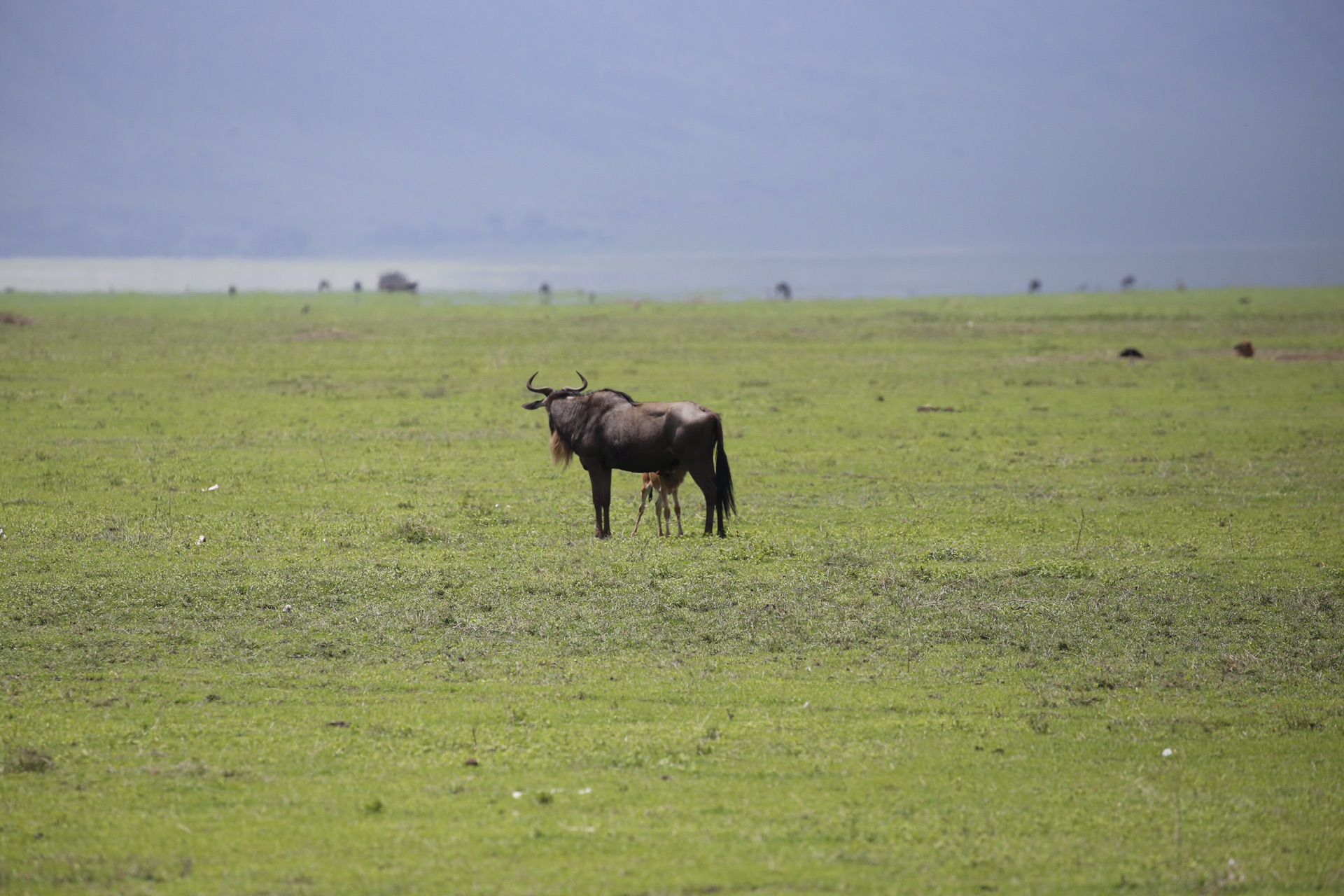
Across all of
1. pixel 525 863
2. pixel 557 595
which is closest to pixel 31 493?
pixel 557 595

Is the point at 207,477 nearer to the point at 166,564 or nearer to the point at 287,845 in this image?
the point at 166,564

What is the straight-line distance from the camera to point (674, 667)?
11023 millimetres

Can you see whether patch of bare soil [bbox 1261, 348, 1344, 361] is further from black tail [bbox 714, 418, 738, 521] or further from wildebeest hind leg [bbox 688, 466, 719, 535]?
wildebeest hind leg [bbox 688, 466, 719, 535]

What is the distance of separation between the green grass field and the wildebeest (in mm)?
645

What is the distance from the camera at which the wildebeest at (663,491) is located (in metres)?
16.7

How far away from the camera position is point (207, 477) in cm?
2098

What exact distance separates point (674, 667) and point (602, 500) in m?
5.97

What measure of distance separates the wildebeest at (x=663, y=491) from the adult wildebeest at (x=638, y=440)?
145 millimetres

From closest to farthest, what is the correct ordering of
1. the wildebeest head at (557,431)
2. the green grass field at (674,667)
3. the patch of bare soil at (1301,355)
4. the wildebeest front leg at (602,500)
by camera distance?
the green grass field at (674,667) < the wildebeest front leg at (602,500) < the wildebeest head at (557,431) < the patch of bare soil at (1301,355)

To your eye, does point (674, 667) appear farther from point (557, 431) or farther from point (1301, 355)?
point (1301, 355)

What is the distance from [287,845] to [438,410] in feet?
78.1

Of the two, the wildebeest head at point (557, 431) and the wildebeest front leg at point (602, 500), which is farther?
the wildebeest head at point (557, 431)

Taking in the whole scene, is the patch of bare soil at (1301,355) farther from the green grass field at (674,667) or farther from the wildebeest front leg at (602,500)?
the wildebeest front leg at (602,500)

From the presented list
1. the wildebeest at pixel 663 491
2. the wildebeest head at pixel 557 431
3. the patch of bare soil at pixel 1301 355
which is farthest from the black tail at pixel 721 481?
the patch of bare soil at pixel 1301 355
